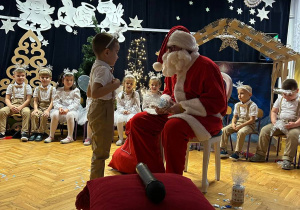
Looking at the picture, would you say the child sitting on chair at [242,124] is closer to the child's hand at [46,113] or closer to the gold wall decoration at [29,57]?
the child's hand at [46,113]

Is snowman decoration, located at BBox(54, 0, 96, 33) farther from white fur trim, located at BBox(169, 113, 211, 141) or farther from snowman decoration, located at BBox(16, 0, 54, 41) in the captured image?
white fur trim, located at BBox(169, 113, 211, 141)

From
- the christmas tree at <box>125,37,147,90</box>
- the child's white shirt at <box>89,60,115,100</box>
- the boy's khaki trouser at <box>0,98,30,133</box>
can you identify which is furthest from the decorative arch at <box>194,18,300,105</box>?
the boy's khaki trouser at <box>0,98,30,133</box>

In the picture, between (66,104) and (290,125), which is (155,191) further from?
(66,104)

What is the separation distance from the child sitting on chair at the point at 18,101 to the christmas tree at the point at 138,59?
81.1 inches

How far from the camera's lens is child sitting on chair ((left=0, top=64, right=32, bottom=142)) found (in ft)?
15.1

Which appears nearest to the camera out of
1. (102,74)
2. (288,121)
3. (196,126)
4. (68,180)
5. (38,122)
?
(102,74)

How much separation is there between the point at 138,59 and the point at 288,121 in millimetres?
3272

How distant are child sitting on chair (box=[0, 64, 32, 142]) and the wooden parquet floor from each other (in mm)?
700

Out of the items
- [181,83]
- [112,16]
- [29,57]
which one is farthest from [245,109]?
[29,57]

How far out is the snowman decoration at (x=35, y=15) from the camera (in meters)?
5.53

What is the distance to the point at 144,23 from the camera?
6.07 metres

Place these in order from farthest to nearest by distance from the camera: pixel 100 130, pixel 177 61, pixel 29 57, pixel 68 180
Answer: pixel 29 57 → pixel 68 180 → pixel 177 61 → pixel 100 130

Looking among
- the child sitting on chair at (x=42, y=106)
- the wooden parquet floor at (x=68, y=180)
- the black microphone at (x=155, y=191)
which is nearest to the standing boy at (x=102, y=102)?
the wooden parquet floor at (x=68, y=180)

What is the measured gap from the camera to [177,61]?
243cm
